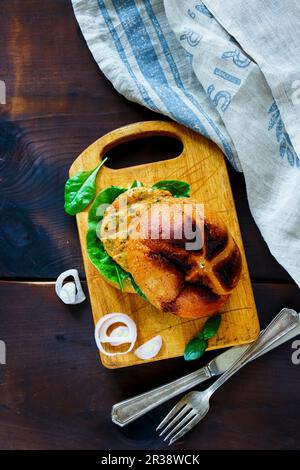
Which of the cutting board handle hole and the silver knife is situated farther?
the cutting board handle hole

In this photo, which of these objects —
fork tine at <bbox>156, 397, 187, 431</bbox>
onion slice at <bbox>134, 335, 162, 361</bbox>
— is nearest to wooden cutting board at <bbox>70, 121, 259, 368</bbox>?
onion slice at <bbox>134, 335, 162, 361</bbox>

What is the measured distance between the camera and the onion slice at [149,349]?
2201mm

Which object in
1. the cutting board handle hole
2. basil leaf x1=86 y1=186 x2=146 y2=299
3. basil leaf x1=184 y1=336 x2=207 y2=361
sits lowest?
basil leaf x1=184 y1=336 x2=207 y2=361

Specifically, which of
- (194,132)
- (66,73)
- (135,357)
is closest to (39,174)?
(66,73)

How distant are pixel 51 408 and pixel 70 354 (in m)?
0.20

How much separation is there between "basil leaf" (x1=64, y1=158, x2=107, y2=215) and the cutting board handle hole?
89 millimetres

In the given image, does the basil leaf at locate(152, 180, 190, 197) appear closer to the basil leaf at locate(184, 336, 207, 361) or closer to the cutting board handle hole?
the cutting board handle hole

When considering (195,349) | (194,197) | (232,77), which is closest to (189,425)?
(195,349)

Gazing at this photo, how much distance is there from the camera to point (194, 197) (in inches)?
90.0

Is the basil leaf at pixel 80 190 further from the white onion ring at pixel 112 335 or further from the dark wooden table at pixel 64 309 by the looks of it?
the white onion ring at pixel 112 335

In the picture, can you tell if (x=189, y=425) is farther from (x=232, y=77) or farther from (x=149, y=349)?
(x=232, y=77)

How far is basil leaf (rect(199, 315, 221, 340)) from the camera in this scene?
219 cm

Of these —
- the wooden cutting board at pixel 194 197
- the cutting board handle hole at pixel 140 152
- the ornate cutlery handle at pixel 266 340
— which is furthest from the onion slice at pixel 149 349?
the cutting board handle hole at pixel 140 152

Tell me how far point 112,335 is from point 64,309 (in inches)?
8.4
